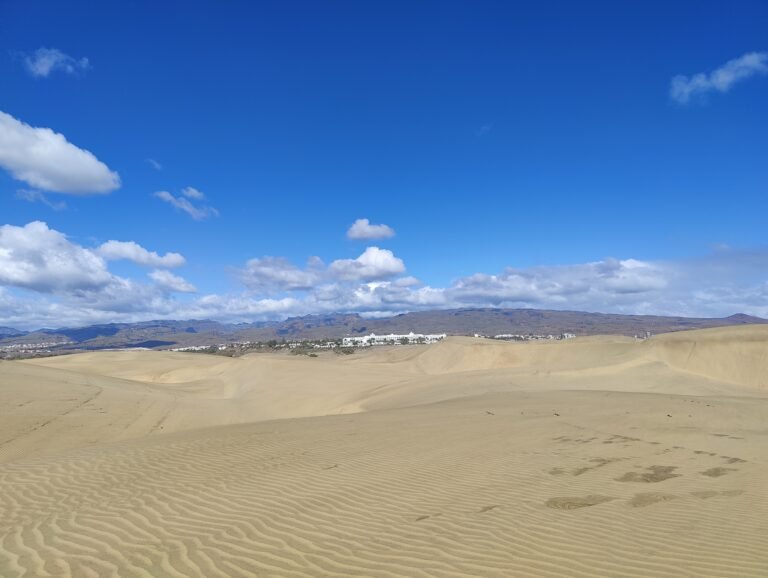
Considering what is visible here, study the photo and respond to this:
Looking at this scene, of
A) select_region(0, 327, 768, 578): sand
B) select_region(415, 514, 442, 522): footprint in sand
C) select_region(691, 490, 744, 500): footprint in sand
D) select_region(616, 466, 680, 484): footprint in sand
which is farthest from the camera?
select_region(616, 466, 680, 484): footprint in sand

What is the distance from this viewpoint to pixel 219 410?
94.1 ft

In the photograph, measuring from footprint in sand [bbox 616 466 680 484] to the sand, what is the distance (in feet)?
0.21

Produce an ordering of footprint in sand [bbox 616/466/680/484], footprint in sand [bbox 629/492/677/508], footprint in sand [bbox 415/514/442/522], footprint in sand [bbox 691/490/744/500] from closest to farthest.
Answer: footprint in sand [bbox 415/514/442/522]
footprint in sand [bbox 629/492/677/508]
footprint in sand [bbox 691/490/744/500]
footprint in sand [bbox 616/466/680/484]

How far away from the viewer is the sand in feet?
18.4

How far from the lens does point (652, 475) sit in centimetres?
903

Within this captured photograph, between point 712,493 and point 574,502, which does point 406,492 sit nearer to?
point 574,502

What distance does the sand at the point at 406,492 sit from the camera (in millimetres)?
5605

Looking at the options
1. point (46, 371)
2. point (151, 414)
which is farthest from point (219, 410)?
point (46, 371)

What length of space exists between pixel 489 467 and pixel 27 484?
943 centimetres

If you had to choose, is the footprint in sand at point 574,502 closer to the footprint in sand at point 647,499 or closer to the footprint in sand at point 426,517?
the footprint in sand at point 647,499

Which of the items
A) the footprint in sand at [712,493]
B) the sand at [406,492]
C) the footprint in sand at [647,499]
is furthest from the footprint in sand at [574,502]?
the footprint in sand at [712,493]

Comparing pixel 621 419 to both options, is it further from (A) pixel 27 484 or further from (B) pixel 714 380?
(B) pixel 714 380

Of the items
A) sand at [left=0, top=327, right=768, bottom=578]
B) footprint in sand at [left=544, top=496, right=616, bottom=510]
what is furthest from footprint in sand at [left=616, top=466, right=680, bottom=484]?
footprint in sand at [left=544, top=496, right=616, bottom=510]

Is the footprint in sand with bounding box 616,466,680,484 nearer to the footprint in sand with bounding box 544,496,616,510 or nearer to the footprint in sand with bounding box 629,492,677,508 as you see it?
the footprint in sand with bounding box 629,492,677,508
